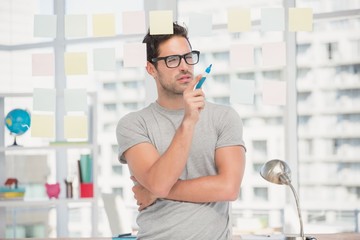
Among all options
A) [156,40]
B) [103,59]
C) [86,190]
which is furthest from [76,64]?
[86,190]

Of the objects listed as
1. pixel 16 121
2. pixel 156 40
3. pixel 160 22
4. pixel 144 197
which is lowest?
pixel 144 197

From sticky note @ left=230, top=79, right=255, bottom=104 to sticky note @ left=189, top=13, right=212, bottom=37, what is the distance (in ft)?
1.10

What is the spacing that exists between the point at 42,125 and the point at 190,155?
1.20 m

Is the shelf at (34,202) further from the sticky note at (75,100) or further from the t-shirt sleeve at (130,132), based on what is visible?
the t-shirt sleeve at (130,132)

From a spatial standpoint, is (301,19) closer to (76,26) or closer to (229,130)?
(76,26)

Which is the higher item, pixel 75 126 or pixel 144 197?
pixel 75 126

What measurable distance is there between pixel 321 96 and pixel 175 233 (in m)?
3.67

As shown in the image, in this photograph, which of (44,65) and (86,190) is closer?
(44,65)

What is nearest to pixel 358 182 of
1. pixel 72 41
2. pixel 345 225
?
pixel 345 225

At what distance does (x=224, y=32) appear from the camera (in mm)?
Answer: 5262

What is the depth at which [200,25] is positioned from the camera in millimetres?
3045

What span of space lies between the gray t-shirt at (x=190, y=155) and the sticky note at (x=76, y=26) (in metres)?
1.16

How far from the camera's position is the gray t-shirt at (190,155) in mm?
1743

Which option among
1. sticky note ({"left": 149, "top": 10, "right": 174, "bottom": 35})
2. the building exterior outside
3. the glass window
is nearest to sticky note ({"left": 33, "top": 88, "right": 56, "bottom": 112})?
sticky note ({"left": 149, "top": 10, "right": 174, "bottom": 35})
